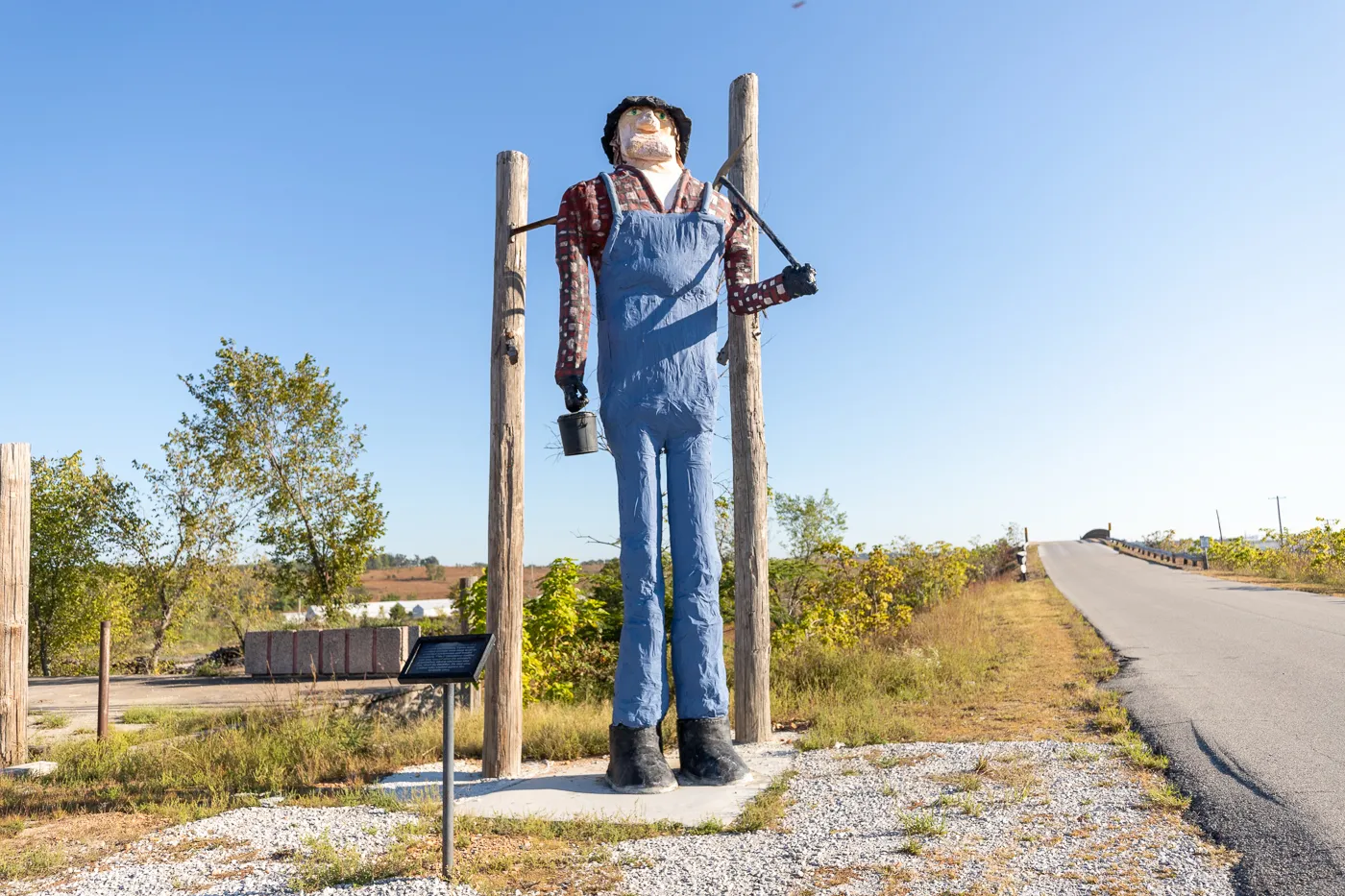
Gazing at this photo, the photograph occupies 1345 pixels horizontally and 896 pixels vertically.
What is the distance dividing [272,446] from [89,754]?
12060 millimetres

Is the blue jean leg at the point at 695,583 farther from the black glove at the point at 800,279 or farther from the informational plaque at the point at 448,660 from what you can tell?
the informational plaque at the point at 448,660

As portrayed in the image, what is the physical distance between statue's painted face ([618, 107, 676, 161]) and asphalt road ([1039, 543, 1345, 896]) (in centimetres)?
469

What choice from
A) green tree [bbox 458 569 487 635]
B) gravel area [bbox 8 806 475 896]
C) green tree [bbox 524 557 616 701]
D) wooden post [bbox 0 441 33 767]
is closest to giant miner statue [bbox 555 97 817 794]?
gravel area [bbox 8 806 475 896]

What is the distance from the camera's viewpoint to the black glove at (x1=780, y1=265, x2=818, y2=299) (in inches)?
219

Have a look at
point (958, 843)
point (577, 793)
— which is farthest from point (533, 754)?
point (958, 843)

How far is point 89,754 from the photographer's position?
23.2ft

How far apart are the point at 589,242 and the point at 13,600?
585cm

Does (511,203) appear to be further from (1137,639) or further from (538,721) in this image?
(1137,639)

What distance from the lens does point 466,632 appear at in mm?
9305

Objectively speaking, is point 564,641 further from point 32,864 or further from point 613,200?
point 32,864

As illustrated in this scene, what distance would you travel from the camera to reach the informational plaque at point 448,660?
386cm

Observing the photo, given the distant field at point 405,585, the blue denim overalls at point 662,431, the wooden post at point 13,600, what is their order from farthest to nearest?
the distant field at point 405,585
the wooden post at point 13,600
the blue denim overalls at point 662,431

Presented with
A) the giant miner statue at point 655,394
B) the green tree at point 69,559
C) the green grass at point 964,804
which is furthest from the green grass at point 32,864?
the green tree at point 69,559

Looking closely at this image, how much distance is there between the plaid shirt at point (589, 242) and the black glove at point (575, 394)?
0.04 meters
